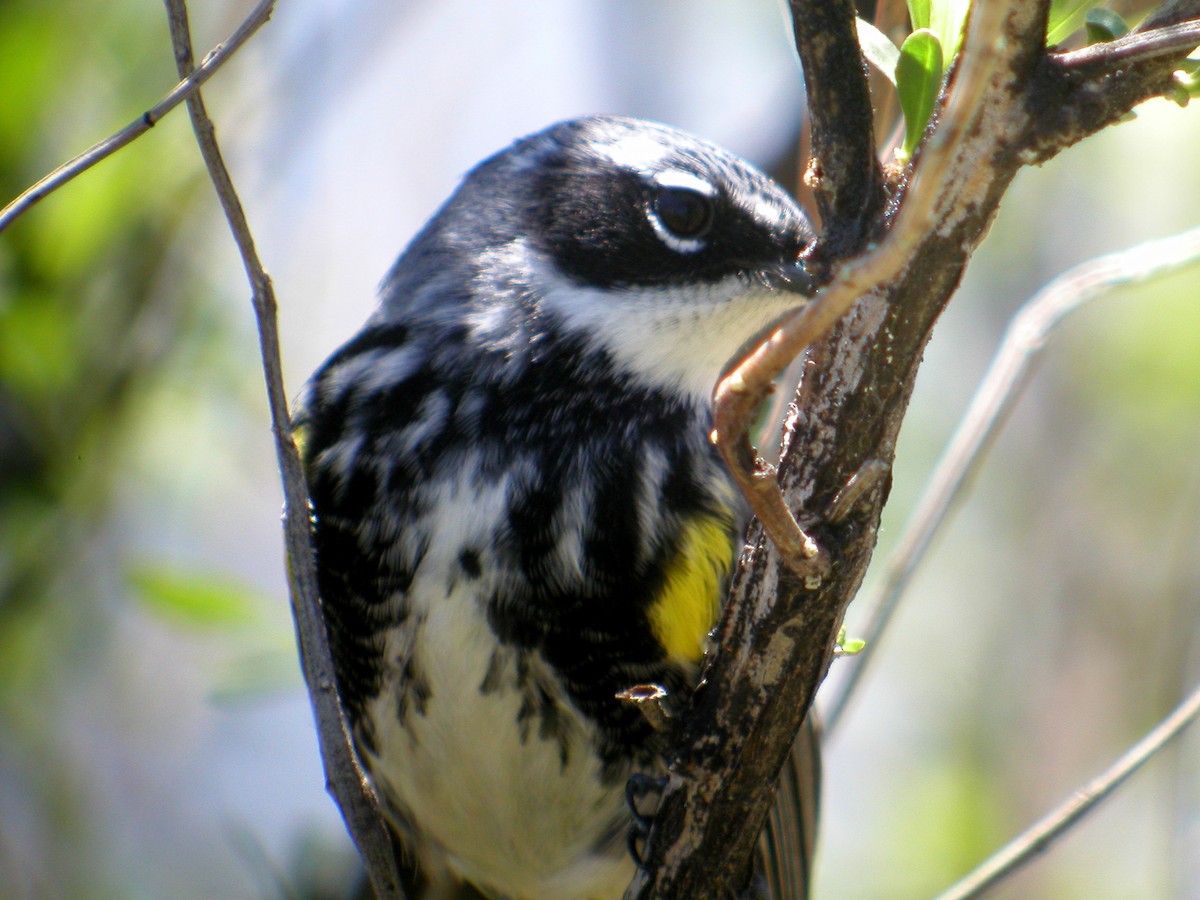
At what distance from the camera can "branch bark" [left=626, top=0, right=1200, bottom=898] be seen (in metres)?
1.09

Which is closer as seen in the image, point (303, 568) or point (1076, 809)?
point (303, 568)

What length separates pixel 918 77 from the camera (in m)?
1.31

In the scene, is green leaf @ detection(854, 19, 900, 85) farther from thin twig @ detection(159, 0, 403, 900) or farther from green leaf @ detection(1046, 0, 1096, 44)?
thin twig @ detection(159, 0, 403, 900)

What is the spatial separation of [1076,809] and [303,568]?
4.46 ft

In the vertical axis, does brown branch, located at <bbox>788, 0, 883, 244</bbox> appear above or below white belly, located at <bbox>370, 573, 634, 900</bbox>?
above

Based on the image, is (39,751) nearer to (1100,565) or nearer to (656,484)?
(656,484)

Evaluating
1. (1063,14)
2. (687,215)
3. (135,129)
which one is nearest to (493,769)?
(687,215)

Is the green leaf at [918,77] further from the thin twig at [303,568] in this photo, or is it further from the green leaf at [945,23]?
the thin twig at [303,568]

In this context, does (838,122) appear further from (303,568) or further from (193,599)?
(193,599)

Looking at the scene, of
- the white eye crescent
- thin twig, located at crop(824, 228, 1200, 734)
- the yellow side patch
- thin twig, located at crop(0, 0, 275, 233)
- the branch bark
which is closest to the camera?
the branch bark

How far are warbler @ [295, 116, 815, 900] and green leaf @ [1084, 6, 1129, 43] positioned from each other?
906 mm

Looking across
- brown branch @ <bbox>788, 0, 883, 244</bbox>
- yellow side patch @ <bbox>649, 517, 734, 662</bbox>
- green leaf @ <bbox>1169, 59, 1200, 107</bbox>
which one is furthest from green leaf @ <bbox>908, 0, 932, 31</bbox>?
yellow side patch @ <bbox>649, 517, 734, 662</bbox>

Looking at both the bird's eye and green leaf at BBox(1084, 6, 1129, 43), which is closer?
green leaf at BBox(1084, 6, 1129, 43)

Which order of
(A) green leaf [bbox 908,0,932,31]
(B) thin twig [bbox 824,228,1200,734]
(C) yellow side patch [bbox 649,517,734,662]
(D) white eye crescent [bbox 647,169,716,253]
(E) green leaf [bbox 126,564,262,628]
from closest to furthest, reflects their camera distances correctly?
(A) green leaf [bbox 908,0,932,31], (C) yellow side patch [bbox 649,517,734,662], (D) white eye crescent [bbox 647,169,716,253], (B) thin twig [bbox 824,228,1200,734], (E) green leaf [bbox 126,564,262,628]
